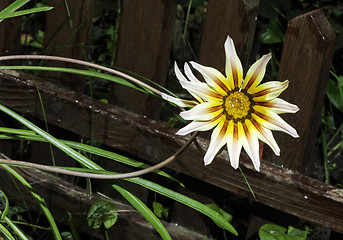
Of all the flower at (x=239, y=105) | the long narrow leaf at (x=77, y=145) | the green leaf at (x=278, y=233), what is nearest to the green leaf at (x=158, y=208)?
the green leaf at (x=278, y=233)

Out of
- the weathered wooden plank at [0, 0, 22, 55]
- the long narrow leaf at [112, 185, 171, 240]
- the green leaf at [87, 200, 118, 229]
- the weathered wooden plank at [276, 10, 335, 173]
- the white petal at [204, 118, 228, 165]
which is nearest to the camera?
the white petal at [204, 118, 228, 165]

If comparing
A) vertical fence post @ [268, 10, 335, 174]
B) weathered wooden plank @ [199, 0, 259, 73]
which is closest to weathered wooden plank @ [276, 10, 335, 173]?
vertical fence post @ [268, 10, 335, 174]

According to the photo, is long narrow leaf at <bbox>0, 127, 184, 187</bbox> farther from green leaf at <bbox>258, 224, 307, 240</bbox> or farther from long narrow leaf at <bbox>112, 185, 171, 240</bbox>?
green leaf at <bbox>258, 224, 307, 240</bbox>

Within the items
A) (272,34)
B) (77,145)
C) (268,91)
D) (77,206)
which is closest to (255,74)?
(268,91)

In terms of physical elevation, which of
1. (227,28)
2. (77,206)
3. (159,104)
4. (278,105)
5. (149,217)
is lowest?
(77,206)

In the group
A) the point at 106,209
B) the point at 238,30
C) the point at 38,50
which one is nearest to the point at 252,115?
the point at 238,30

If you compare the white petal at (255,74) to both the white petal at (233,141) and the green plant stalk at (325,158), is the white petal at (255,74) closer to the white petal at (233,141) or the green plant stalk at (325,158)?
the white petal at (233,141)

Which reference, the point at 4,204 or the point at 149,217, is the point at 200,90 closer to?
the point at 149,217
